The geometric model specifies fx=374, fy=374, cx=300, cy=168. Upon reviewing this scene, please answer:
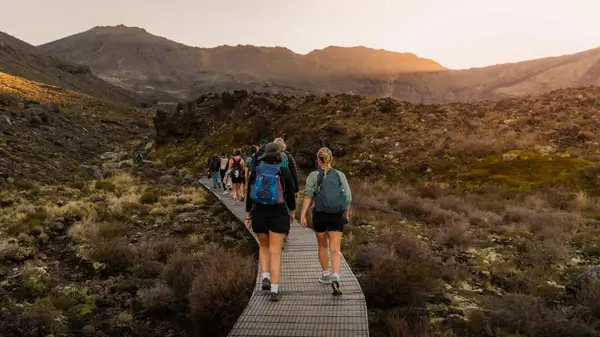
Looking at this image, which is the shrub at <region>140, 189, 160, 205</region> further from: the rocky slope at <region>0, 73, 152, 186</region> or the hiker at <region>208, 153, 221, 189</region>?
the rocky slope at <region>0, 73, 152, 186</region>

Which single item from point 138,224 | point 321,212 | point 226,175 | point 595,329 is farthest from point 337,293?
point 226,175

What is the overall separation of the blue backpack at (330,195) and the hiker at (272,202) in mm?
Answer: 448

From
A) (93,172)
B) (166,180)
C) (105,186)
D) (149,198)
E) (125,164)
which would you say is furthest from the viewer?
(125,164)

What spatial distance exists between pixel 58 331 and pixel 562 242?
36.3 feet

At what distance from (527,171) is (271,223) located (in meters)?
16.5

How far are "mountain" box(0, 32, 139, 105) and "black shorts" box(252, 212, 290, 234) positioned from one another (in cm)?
8046

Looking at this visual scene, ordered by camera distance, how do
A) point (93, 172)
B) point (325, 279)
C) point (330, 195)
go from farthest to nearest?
point (93, 172) < point (325, 279) < point (330, 195)

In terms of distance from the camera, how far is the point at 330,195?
241 inches

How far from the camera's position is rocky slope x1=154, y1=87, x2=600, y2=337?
632 cm

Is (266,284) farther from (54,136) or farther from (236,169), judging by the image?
(54,136)

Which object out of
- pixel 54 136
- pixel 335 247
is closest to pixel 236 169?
pixel 335 247

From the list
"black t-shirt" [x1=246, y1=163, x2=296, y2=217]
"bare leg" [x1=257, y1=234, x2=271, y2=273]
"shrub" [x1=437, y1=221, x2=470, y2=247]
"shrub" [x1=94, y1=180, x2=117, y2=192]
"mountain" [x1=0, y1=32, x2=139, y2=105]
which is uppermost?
"mountain" [x1=0, y1=32, x2=139, y2=105]

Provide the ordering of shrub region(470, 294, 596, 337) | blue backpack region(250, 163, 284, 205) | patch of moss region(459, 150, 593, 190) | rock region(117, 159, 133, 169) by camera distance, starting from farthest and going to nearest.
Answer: rock region(117, 159, 133, 169), patch of moss region(459, 150, 593, 190), blue backpack region(250, 163, 284, 205), shrub region(470, 294, 596, 337)

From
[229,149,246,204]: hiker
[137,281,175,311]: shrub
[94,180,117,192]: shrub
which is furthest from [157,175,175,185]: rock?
[137,281,175,311]: shrub
